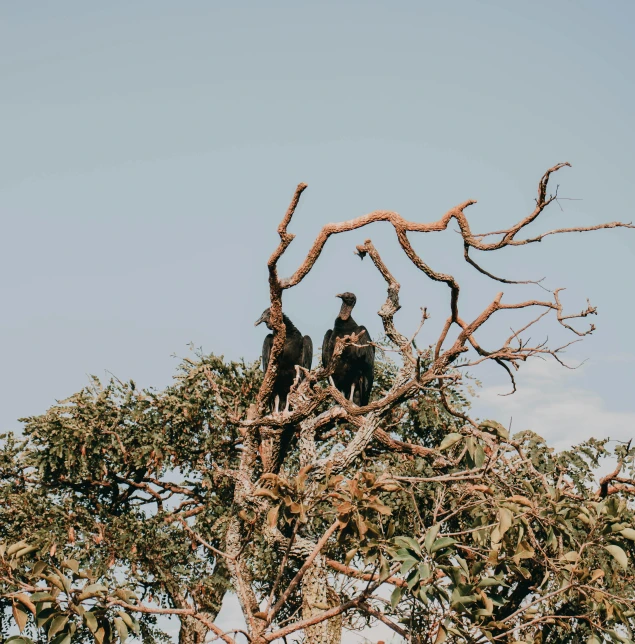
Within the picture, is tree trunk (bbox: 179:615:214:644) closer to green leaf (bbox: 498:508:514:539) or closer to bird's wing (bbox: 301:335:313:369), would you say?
bird's wing (bbox: 301:335:313:369)

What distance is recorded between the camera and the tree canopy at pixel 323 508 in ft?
14.6

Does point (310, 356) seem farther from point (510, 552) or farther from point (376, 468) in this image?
point (510, 552)

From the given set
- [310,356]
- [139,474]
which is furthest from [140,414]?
[310,356]

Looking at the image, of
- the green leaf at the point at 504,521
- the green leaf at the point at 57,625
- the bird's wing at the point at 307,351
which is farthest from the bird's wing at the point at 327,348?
the green leaf at the point at 57,625

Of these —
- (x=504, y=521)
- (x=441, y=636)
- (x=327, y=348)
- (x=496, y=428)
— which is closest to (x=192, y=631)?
(x=327, y=348)

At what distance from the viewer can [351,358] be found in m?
8.59

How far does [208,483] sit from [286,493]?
5129mm

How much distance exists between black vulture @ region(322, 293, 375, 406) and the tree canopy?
0.31m

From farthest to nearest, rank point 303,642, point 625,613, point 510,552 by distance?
point 303,642, point 510,552, point 625,613

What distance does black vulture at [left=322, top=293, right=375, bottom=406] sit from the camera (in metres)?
8.53

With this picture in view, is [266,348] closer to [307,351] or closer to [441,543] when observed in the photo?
[307,351]

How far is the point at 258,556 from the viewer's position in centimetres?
897

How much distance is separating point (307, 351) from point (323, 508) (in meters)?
1.68

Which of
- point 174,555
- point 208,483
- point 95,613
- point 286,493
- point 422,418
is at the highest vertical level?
point 422,418
